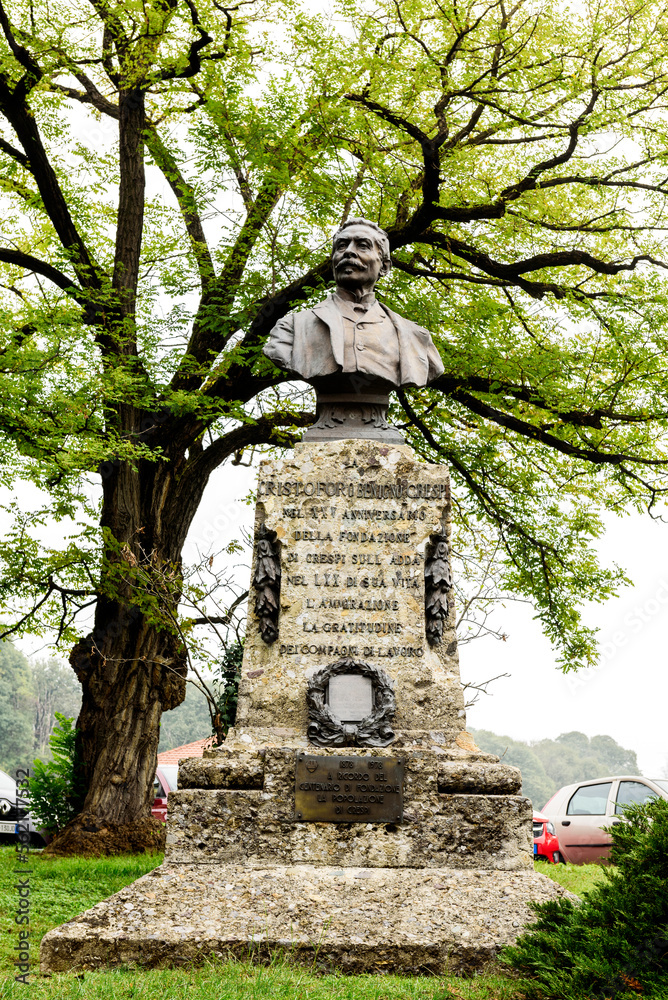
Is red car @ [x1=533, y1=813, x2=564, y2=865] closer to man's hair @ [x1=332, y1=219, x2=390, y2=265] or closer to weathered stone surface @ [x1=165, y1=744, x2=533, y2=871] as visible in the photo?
weathered stone surface @ [x1=165, y1=744, x2=533, y2=871]

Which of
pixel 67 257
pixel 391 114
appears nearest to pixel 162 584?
pixel 67 257

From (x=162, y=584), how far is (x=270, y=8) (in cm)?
794

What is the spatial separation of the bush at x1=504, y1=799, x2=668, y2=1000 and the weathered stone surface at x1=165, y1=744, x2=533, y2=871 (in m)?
1.26

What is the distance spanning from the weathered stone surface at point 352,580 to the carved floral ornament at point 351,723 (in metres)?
0.16

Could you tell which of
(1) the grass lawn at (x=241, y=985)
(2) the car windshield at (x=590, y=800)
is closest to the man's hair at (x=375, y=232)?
(1) the grass lawn at (x=241, y=985)

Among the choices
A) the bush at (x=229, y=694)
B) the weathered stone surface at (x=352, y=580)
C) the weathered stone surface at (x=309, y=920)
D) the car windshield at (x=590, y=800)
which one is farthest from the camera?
the car windshield at (x=590, y=800)

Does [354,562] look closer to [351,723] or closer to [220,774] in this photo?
[351,723]

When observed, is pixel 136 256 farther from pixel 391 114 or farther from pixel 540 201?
pixel 540 201

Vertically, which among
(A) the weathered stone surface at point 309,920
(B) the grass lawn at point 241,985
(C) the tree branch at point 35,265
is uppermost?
(C) the tree branch at point 35,265

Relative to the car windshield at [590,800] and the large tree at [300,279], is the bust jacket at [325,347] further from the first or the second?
the car windshield at [590,800]

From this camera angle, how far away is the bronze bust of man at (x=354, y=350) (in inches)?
273

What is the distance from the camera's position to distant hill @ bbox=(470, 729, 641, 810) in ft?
193

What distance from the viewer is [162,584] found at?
10.7m

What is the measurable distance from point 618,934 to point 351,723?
2.48 m
